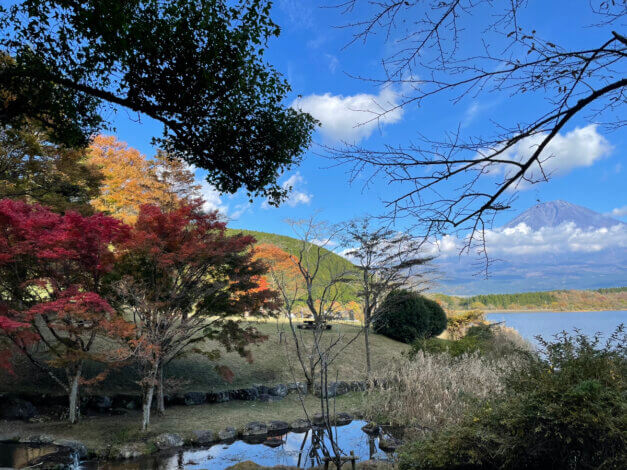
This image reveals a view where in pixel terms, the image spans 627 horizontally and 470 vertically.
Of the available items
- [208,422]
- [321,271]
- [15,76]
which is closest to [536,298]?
[321,271]

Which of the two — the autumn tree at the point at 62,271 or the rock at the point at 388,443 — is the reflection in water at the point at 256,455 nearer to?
the rock at the point at 388,443

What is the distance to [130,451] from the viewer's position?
251 inches

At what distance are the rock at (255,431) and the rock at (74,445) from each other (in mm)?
2467

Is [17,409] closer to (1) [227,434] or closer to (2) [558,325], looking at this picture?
(1) [227,434]

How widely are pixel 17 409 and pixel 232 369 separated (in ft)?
16.0

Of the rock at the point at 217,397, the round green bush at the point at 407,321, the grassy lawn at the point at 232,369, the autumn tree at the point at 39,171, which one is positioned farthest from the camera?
the round green bush at the point at 407,321

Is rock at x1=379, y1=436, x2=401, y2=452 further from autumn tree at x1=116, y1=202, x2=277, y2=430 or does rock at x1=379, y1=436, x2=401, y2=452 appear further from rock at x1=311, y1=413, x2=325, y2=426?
autumn tree at x1=116, y1=202, x2=277, y2=430

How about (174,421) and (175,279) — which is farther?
(175,279)

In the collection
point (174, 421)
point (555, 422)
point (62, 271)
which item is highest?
point (62, 271)

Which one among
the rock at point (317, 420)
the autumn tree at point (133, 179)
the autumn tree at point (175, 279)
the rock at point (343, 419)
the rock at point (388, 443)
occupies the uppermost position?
the autumn tree at point (133, 179)

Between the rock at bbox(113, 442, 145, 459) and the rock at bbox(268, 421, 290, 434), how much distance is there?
217 cm

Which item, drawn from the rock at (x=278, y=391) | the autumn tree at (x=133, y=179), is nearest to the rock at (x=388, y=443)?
the rock at (x=278, y=391)

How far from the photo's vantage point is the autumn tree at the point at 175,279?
7570mm

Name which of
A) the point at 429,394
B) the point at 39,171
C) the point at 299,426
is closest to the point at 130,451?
the point at 299,426
